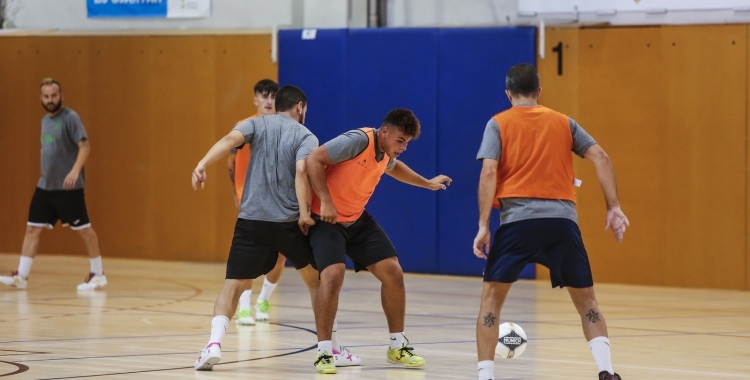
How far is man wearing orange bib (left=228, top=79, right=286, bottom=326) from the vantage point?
8.48 meters

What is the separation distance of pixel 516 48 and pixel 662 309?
3.85 metres

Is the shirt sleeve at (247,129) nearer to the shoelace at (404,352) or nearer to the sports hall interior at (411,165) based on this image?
the sports hall interior at (411,165)

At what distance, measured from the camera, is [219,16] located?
14.8 meters

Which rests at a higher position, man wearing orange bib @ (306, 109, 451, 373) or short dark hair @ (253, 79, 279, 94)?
short dark hair @ (253, 79, 279, 94)

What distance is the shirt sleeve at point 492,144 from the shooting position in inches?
229

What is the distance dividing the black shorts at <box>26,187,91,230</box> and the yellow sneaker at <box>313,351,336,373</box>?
5.51 meters

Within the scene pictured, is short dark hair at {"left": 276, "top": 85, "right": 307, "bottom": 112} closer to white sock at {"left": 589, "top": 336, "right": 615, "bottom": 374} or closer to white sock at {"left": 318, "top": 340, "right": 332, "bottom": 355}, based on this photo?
white sock at {"left": 318, "top": 340, "right": 332, "bottom": 355}

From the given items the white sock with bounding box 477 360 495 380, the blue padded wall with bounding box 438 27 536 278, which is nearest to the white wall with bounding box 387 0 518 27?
the blue padded wall with bounding box 438 27 536 278

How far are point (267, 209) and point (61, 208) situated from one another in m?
5.30

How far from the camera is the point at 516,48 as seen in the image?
13.0 meters

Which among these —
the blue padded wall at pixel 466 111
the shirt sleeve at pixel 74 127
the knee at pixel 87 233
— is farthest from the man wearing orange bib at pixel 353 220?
the blue padded wall at pixel 466 111

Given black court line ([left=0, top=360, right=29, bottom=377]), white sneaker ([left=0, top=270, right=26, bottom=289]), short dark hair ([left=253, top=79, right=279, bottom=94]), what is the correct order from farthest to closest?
1. white sneaker ([left=0, top=270, right=26, bottom=289])
2. short dark hair ([left=253, top=79, right=279, bottom=94])
3. black court line ([left=0, top=360, right=29, bottom=377])

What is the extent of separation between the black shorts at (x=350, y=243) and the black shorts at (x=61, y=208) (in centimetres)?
519

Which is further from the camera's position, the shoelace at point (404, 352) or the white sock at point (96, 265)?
the white sock at point (96, 265)
